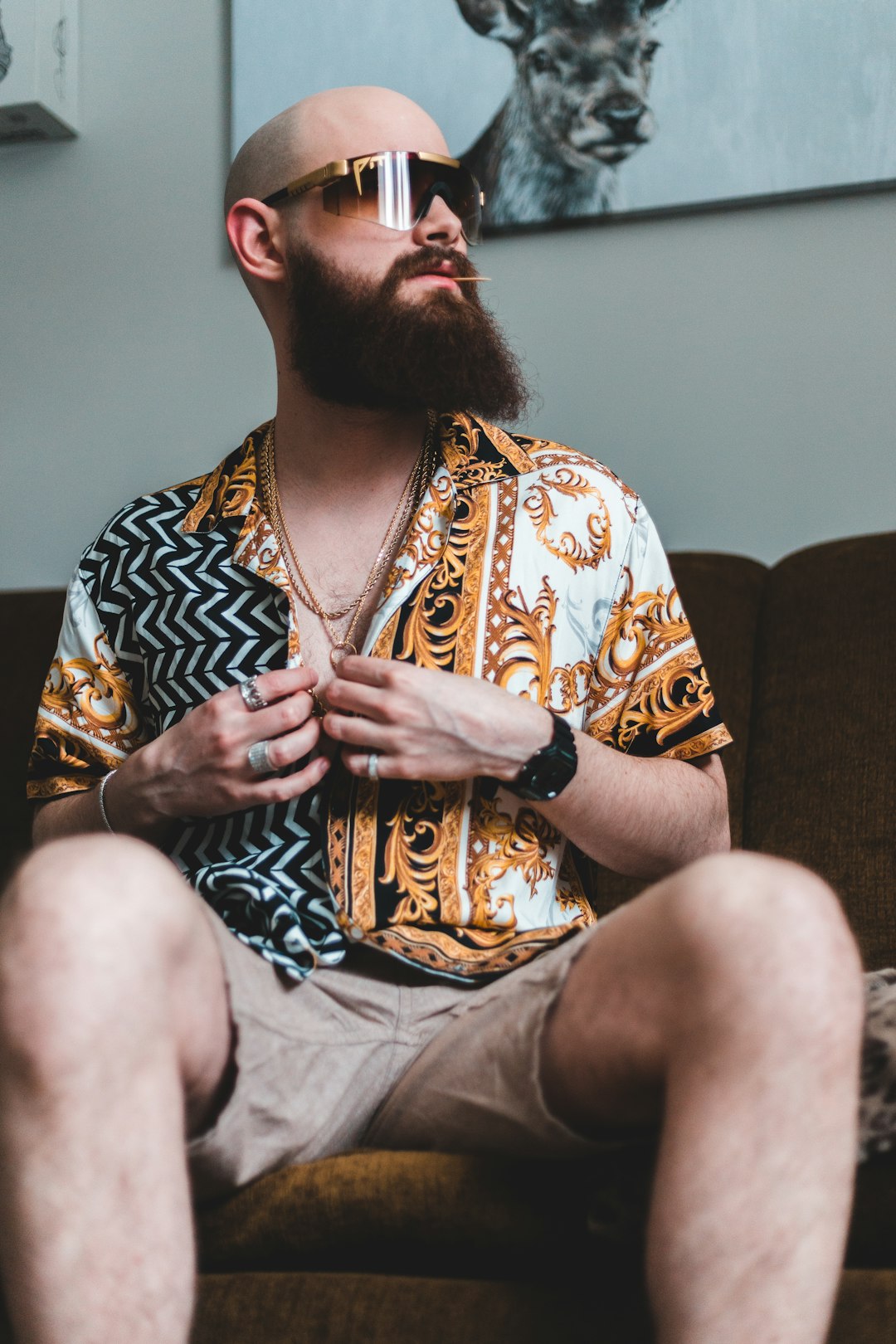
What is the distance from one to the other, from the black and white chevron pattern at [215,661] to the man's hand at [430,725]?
0.14 metres

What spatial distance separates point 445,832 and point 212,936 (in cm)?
30

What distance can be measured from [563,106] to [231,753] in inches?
50.7

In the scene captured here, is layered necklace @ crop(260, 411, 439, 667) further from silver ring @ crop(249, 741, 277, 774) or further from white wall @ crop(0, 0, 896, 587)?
white wall @ crop(0, 0, 896, 587)

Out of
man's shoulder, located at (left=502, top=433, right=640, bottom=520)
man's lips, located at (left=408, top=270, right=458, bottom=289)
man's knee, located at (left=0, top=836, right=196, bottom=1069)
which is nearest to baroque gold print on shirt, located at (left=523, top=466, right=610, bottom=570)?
man's shoulder, located at (left=502, top=433, right=640, bottom=520)

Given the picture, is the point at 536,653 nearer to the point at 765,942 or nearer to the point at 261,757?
the point at 261,757

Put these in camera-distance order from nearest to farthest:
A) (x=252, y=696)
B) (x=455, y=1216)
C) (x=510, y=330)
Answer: (x=455, y=1216), (x=252, y=696), (x=510, y=330)

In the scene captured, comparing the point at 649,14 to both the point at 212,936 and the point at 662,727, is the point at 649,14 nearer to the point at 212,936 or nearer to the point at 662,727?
the point at 662,727

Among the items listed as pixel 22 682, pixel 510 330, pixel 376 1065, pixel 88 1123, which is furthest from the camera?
pixel 510 330

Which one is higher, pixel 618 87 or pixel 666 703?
pixel 618 87

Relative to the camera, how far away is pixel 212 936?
874mm

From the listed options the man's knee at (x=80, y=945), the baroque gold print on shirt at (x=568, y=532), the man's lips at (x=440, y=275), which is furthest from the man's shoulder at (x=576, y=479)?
the man's knee at (x=80, y=945)

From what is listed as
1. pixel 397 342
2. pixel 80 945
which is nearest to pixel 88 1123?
pixel 80 945

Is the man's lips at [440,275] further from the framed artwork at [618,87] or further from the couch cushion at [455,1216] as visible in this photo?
the couch cushion at [455,1216]

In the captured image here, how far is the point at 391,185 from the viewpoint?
4.39 ft
